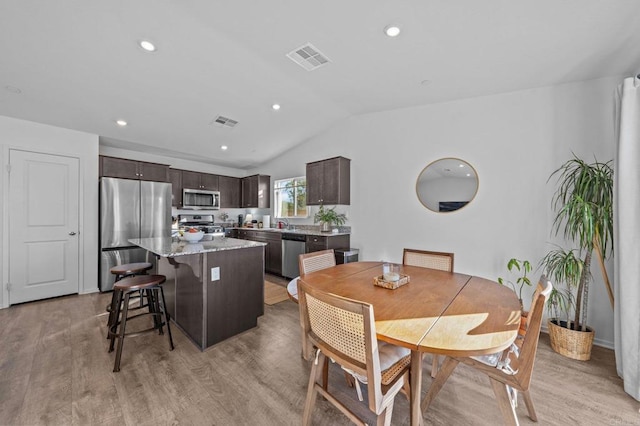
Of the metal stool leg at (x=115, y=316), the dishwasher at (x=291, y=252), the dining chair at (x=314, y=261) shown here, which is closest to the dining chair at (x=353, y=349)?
the dining chair at (x=314, y=261)

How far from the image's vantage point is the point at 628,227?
1837 mm

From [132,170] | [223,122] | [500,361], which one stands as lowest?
[500,361]

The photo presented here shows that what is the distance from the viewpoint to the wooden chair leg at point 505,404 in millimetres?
1229

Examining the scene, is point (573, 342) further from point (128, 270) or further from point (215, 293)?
point (128, 270)

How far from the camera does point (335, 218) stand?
4461 millimetres

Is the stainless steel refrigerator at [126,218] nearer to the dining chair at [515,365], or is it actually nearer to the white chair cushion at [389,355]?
the white chair cushion at [389,355]

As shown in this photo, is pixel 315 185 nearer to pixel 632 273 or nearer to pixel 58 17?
pixel 58 17

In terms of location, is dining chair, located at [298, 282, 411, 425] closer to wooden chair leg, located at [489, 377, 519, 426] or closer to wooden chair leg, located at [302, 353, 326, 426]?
wooden chair leg, located at [302, 353, 326, 426]

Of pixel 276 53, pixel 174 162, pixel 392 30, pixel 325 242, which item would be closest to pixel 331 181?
pixel 325 242

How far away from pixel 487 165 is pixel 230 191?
539cm

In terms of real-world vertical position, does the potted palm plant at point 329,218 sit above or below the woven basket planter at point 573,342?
above

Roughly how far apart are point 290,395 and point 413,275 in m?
1.29

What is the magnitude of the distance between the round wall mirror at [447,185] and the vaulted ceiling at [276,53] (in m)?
0.89

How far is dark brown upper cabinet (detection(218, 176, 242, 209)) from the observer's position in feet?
19.7
